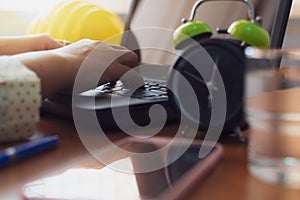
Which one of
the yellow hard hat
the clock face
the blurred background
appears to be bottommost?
the blurred background

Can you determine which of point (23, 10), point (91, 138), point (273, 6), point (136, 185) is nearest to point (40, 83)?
point (91, 138)

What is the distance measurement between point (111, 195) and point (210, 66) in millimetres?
206

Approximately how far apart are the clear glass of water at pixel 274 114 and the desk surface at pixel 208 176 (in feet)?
0.06

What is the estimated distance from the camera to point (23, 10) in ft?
4.58

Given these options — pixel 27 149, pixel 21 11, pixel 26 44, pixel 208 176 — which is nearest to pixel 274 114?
pixel 208 176

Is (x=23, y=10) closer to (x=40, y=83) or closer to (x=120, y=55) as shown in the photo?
(x=120, y=55)

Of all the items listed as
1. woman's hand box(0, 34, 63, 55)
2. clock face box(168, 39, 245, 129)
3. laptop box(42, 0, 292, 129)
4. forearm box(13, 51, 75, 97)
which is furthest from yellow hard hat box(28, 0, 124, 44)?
clock face box(168, 39, 245, 129)

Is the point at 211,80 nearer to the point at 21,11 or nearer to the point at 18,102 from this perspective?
the point at 18,102

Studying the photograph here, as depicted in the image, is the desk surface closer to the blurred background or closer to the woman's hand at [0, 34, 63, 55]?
the woman's hand at [0, 34, 63, 55]

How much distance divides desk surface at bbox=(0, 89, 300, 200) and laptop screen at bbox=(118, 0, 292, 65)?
320 millimetres

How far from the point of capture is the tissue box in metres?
0.47

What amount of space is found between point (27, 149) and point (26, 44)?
0.32 m

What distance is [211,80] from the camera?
50 centimetres

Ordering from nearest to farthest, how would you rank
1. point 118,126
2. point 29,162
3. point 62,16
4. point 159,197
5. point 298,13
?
point 159,197, point 29,162, point 118,126, point 62,16, point 298,13
